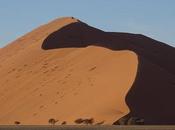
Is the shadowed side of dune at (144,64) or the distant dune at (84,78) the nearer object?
the shadowed side of dune at (144,64)

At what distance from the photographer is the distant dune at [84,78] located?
67875mm

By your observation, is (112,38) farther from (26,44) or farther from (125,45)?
(26,44)

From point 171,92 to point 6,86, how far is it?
27.6m

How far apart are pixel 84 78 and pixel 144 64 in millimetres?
8511

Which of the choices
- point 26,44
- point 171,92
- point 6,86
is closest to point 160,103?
point 171,92

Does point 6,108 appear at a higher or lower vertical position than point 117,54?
lower

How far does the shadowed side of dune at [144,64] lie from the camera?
67.6 m

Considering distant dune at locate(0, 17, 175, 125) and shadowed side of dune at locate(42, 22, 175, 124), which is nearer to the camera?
shadowed side of dune at locate(42, 22, 175, 124)

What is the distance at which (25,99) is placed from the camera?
273ft

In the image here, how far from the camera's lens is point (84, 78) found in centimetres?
8119

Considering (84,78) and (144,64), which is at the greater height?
(144,64)

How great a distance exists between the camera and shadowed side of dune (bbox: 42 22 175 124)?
67.6 meters

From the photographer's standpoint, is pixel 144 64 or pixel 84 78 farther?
pixel 84 78

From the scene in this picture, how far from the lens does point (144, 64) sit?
76.2 metres
